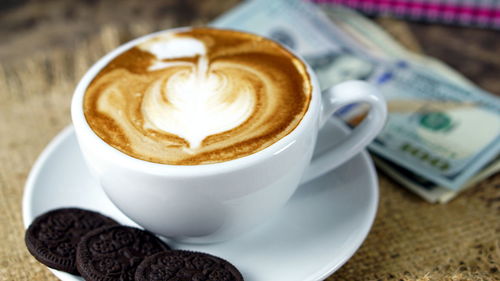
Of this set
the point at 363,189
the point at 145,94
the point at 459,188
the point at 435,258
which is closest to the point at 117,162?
the point at 145,94

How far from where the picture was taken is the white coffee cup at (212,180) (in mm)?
906

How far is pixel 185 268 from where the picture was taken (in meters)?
0.95

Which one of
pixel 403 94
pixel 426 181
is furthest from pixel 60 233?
pixel 403 94

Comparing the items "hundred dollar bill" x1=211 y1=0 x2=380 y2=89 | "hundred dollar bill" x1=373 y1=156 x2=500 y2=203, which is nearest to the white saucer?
"hundred dollar bill" x1=373 y1=156 x2=500 y2=203

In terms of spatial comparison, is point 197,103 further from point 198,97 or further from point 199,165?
point 199,165

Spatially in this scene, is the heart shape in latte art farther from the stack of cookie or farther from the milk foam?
the stack of cookie

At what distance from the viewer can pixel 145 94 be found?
3.46 feet

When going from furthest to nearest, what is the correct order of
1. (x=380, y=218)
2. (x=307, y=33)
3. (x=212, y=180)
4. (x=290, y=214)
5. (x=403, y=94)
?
(x=307, y=33), (x=403, y=94), (x=380, y=218), (x=290, y=214), (x=212, y=180)

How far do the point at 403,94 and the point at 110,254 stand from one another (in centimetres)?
91

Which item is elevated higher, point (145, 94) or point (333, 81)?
point (145, 94)

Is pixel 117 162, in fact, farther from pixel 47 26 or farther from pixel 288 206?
pixel 47 26

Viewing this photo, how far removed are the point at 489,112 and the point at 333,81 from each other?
40cm

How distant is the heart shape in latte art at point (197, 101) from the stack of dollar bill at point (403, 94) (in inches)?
18.1

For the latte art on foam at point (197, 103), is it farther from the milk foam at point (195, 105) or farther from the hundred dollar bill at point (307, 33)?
the hundred dollar bill at point (307, 33)
